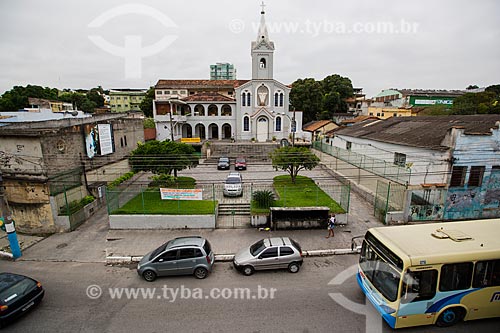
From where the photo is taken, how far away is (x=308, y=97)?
52125 mm

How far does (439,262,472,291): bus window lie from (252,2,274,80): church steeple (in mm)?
35200

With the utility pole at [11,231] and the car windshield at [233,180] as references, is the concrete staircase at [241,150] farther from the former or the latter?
the utility pole at [11,231]

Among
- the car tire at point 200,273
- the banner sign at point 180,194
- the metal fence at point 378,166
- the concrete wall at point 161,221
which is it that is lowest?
the car tire at point 200,273

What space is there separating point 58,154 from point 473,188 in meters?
23.5

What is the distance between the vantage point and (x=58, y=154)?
Result: 46.7 feet

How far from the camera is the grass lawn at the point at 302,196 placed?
1521cm

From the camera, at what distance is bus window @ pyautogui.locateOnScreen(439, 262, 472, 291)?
651 centimetres

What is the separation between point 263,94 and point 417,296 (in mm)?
34693

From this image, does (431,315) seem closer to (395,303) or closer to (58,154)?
(395,303)

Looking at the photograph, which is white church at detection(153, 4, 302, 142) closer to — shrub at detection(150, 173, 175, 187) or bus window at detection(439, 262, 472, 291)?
shrub at detection(150, 173, 175, 187)

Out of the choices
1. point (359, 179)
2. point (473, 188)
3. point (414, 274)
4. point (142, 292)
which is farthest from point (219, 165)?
point (414, 274)

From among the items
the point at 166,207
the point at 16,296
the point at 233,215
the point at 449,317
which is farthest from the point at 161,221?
the point at 449,317

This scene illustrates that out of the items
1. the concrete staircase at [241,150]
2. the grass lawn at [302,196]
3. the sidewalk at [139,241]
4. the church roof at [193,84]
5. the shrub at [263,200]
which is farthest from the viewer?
the church roof at [193,84]

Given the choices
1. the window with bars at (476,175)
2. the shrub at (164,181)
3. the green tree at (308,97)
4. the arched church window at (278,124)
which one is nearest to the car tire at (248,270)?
the shrub at (164,181)
